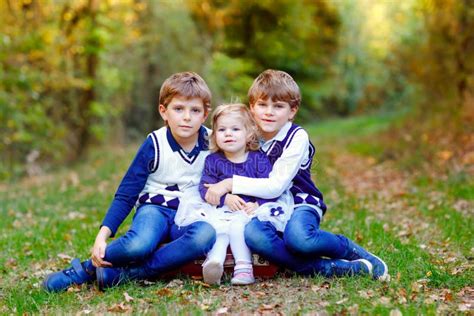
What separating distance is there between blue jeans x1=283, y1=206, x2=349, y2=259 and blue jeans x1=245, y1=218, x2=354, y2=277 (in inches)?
2.3

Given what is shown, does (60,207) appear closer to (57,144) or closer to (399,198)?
(399,198)

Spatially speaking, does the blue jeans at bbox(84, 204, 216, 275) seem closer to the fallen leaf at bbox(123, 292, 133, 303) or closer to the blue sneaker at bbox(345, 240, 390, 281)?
the fallen leaf at bbox(123, 292, 133, 303)

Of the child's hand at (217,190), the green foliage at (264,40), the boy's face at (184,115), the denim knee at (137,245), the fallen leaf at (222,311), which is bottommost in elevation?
the fallen leaf at (222,311)

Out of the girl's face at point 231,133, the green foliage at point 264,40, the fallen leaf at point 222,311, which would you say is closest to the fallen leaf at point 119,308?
the fallen leaf at point 222,311

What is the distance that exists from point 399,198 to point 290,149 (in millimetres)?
4045

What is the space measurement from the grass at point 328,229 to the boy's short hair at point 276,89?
63cm

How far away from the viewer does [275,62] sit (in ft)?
88.0

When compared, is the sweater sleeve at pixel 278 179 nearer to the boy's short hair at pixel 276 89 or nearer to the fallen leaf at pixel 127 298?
the boy's short hair at pixel 276 89

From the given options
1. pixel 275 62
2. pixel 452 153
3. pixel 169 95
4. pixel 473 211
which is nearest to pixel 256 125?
pixel 169 95

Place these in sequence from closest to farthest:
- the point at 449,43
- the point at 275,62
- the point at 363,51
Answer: the point at 449,43 → the point at 275,62 → the point at 363,51

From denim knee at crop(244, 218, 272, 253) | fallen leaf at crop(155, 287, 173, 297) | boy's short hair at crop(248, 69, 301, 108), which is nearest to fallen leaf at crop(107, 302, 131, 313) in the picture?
fallen leaf at crop(155, 287, 173, 297)

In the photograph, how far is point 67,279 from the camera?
168 inches

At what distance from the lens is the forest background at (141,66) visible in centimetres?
1254

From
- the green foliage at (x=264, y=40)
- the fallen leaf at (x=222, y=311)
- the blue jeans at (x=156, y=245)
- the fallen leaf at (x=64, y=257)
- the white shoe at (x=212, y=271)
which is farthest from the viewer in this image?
the green foliage at (x=264, y=40)
